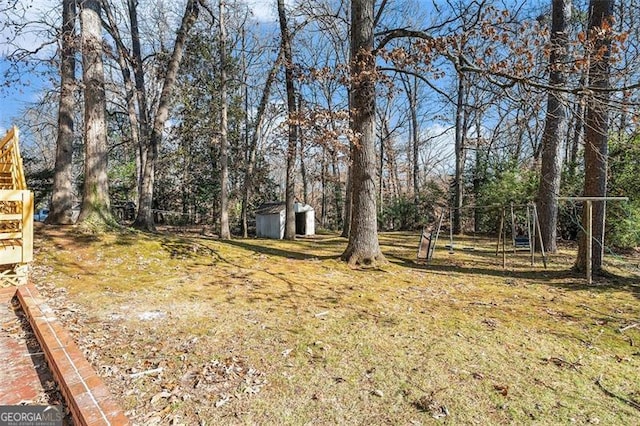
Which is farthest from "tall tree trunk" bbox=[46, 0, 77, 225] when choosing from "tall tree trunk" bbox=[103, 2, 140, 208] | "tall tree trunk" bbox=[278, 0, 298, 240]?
"tall tree trunk" bbox=[278, 0, 298, 240]

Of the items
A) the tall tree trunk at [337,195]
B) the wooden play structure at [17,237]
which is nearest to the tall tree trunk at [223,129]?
the wooden play structure at [17,237]

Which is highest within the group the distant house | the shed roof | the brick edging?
the shed roof

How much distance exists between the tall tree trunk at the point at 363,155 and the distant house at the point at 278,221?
318 inches

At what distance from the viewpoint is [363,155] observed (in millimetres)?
6043

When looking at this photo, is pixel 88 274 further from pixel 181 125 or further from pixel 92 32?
pixel 181 125

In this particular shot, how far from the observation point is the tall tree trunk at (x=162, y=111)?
8.21 meters

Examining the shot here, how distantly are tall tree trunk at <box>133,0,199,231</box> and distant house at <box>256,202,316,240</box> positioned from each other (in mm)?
5691

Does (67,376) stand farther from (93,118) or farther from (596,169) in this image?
(596,169)

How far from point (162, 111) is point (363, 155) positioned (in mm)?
5584

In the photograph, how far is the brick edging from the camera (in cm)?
189

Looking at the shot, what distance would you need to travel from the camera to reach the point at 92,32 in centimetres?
586

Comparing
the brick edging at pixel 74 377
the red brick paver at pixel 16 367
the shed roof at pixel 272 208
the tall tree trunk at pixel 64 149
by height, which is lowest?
the red brick paver at pixel 16 367

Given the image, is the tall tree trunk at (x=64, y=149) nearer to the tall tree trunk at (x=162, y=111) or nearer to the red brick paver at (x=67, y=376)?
the tall tree trunk at (x=162, y=111)

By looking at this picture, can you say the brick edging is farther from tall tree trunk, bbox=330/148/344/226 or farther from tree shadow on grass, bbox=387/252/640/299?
tall tree trunk, bbox=330/148/344/226
